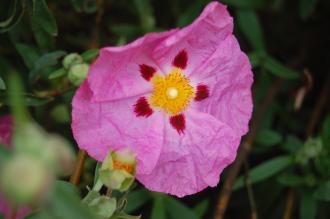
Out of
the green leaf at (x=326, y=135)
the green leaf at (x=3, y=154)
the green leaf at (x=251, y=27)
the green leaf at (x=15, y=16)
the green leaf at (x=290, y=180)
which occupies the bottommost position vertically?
the green leaf at (x=290, y=180)

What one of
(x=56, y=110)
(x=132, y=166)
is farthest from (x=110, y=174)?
(x=56, y=110)

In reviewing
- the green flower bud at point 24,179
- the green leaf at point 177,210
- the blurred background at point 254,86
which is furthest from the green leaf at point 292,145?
the green flower bud at point 24,179

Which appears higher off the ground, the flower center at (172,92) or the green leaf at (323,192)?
the flower center at (172,92)

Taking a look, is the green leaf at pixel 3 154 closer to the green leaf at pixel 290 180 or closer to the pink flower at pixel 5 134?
the pink flower at pixel 5 134

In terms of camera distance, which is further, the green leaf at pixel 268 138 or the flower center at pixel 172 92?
the green leaf at pixel 268 138

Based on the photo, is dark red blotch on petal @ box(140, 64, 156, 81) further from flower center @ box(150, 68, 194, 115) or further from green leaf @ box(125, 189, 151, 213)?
green leaf @ box(125, 189, 151, 213)

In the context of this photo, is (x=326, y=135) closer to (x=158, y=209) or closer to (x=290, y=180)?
(x=290, y=180)

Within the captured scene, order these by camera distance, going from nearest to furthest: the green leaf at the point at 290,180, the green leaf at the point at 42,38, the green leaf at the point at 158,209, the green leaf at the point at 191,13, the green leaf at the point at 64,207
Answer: the green leaf at the point at 64,207 < the green leaf at the point at 42,38 < the green leaf at the point at 158,209 < the green leaf at the point at 290,180 < the green leaf at the point at 191,13

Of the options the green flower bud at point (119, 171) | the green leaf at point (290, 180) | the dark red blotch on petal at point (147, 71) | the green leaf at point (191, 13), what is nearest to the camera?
the green flower bud at point (119, 171)
